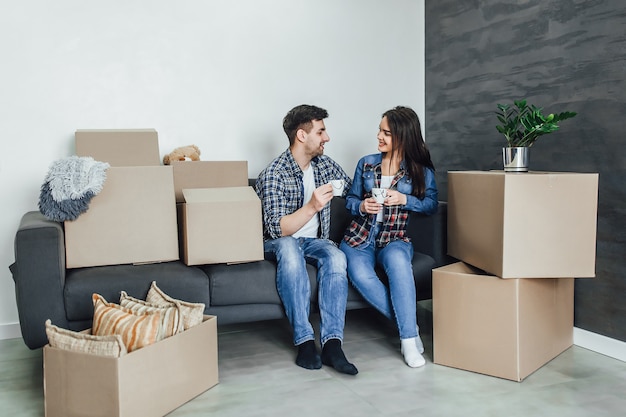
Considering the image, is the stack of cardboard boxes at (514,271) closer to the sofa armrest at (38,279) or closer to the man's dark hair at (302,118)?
the man's dark hair at (302,118)

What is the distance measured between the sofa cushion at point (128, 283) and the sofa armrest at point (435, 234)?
1105 mm

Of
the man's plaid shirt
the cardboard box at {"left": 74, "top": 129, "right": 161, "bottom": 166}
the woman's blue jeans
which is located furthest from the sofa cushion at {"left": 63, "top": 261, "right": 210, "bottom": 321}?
the woman's blue jeans

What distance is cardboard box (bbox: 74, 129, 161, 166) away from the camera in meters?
2.78

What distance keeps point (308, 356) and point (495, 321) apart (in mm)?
771

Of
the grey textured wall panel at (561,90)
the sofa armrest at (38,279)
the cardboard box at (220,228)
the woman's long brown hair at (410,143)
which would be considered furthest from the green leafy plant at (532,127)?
the sofa armrest at (38,279)

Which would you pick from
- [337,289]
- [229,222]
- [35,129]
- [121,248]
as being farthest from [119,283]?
[35,129]

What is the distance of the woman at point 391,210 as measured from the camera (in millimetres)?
2627

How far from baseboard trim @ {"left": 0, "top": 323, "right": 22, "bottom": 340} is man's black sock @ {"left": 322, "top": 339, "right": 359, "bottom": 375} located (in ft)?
5.31

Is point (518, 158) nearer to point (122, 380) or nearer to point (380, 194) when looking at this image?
point (380, 194)

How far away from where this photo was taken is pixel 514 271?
7.61ft

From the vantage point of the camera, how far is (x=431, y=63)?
3.79 metres

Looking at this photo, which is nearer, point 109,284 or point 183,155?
point 109,284

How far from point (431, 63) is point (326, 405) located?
2410 millimetres

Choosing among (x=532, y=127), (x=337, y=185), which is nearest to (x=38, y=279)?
(x=337, y=185)
